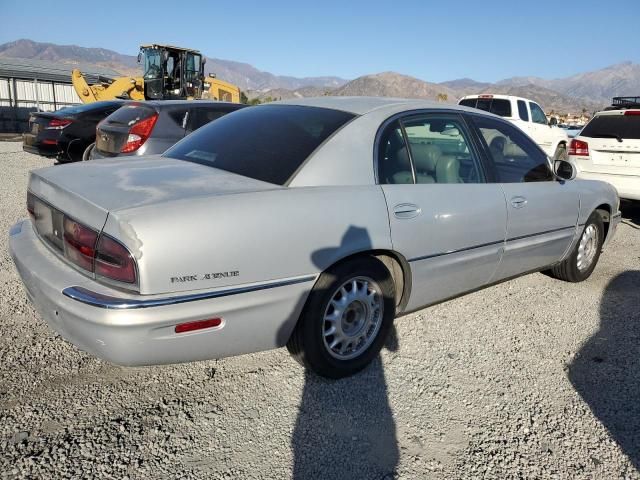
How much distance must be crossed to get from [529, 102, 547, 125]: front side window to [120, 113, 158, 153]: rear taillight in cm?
1008

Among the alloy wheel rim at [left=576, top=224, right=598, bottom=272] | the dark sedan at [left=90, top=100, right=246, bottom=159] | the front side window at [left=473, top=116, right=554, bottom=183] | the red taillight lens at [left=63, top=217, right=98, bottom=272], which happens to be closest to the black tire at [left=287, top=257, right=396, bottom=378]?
the red taillight lens at [left=63, top=217, right=98, bottom=272]

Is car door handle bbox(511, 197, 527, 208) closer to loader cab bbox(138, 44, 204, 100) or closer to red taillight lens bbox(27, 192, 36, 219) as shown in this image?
red taillight lens bbox(27, 192, 36, 219)

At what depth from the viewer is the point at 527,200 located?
12.0 feet

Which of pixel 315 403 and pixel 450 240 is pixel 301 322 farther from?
pixel 450 240

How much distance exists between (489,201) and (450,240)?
50 cm

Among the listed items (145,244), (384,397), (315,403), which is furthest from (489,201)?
(145,244)

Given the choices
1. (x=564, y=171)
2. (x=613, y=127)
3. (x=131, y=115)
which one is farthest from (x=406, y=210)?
(x=613, y=127)

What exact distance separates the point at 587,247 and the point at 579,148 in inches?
129

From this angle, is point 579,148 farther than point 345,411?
Yes

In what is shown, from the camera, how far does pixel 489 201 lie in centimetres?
335

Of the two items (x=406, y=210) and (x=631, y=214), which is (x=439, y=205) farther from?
(x=631, y=214)

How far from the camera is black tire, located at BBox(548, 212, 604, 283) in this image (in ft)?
14.5

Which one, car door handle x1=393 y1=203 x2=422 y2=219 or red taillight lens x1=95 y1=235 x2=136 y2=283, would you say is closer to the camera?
red taillight lens x1=95 y1=235 x2=136 y2=283

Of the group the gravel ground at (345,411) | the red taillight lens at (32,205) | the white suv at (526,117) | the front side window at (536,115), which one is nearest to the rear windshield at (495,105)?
the white suv at (526,117)
